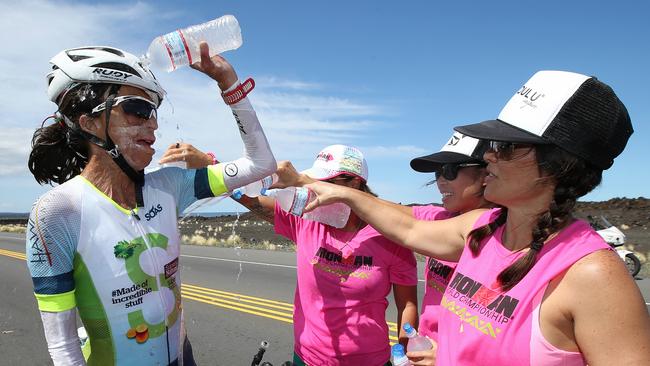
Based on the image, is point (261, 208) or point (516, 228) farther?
point (261, 208)

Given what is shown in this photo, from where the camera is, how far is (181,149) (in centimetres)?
300

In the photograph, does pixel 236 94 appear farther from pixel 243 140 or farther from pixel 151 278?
pixel 151 278

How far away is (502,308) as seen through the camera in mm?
1950

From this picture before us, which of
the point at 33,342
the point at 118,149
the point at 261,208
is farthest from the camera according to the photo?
the point at 33,342

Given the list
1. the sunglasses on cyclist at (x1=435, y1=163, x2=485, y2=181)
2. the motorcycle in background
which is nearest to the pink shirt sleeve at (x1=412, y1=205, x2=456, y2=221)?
the sunglasses on cyclist at (x1=435, y1=163, x2=485, y2=181)

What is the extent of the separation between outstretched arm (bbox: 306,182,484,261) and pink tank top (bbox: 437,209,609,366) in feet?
1.40

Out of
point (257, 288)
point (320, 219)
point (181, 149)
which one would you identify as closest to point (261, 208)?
point (320, 219)

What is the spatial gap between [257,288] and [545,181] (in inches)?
425

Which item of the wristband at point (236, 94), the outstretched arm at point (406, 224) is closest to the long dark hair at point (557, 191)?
the outstretched arm at point (406, 224)

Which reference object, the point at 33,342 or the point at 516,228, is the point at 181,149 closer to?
the point at 516,228

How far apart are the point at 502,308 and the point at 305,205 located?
1.74 meters

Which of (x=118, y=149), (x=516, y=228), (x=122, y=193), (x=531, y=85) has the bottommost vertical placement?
(x=516, y=228)

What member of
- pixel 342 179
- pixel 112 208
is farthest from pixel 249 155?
pixel 342 179

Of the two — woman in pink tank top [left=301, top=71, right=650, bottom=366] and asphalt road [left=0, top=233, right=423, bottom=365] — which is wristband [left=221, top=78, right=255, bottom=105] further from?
asphalt road [left=0, top=233, right=423, bottom=365]
